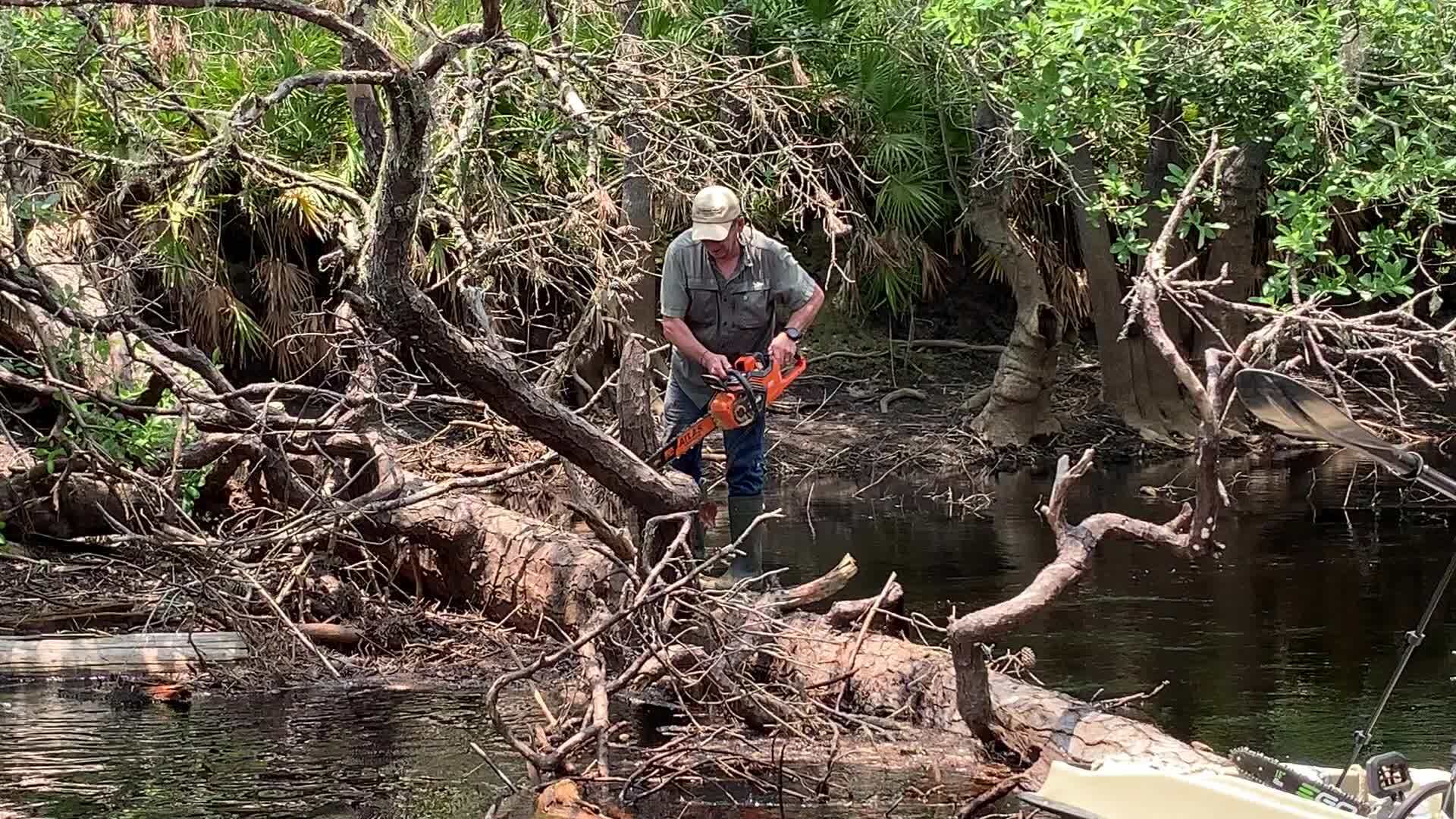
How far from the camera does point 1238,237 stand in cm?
1541

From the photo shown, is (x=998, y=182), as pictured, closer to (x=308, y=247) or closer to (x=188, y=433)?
(x=308, y=247)

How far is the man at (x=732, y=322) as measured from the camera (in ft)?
26.7

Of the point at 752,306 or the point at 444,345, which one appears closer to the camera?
the point at 444,345

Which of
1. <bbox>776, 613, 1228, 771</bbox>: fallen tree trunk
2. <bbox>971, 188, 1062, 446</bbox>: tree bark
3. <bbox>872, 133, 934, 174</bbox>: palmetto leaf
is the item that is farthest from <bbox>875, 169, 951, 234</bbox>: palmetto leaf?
<bbox>776, 613, 1228, 771</bbox>: fallen tree trunk

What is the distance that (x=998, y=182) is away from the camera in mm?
15445

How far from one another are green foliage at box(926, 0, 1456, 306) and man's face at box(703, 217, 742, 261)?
3295mm

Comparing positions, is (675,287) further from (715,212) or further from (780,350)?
(780,350)

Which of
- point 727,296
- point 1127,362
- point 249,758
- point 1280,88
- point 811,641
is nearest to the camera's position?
point 249,758

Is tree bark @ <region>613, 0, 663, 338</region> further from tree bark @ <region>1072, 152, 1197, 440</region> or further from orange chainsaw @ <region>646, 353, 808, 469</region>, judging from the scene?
tree bark @ <region>1072, 152, 1197, 440</region>

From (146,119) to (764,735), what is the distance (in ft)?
16.3

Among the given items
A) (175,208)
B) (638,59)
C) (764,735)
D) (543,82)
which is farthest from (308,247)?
(764,735)

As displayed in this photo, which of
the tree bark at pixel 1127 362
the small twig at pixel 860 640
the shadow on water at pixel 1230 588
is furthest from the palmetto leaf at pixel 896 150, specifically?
the small twig at pixel 860 640

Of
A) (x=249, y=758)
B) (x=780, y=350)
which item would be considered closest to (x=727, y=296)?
(x=780, y=350)

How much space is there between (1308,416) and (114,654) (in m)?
5.45
